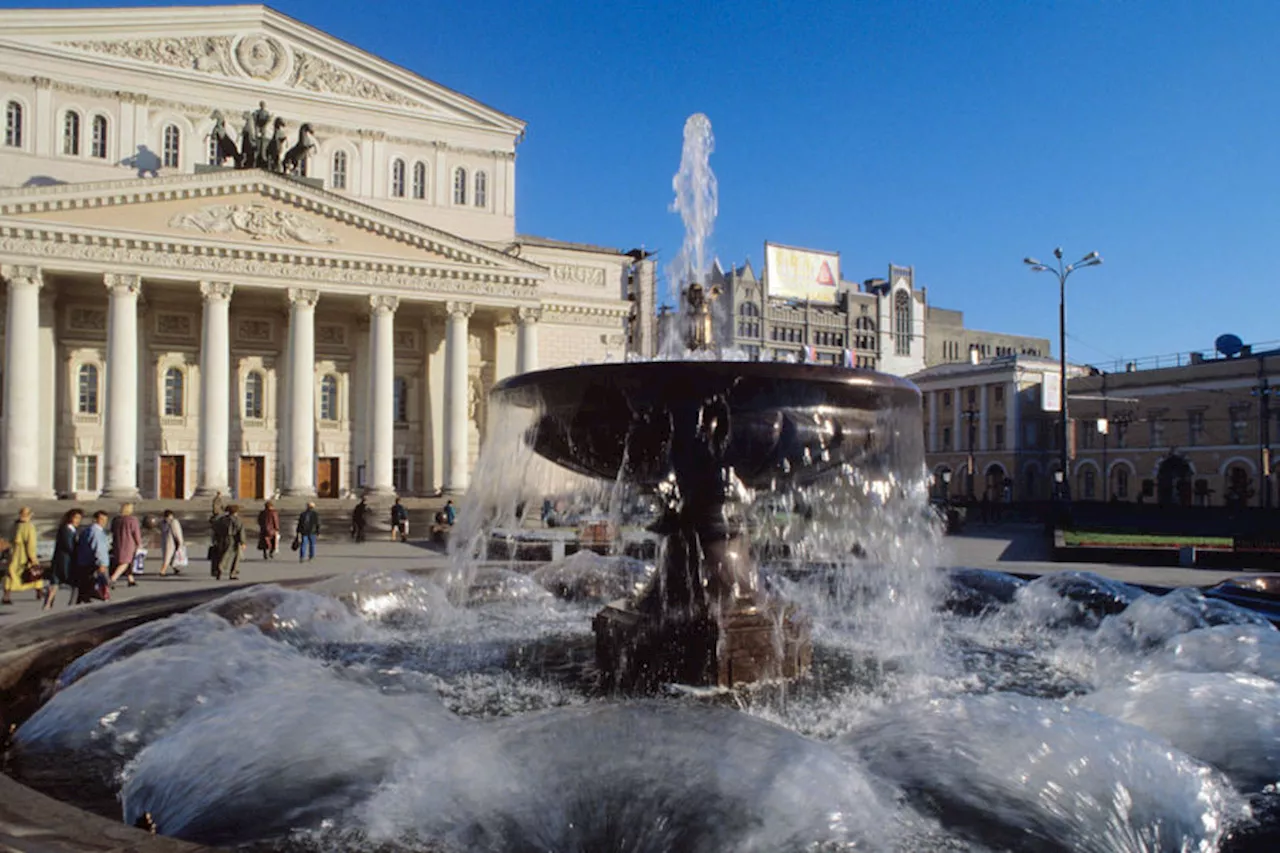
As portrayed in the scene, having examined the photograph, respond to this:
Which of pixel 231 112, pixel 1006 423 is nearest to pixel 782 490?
pixel 231 112

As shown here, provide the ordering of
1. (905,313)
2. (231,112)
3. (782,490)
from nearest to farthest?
1. (782,490)
2. (231,112)
3. (905,313)

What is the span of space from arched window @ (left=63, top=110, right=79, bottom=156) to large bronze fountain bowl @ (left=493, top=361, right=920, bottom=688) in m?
35.6

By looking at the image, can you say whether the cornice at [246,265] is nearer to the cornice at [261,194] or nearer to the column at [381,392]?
the cornice at [261,194]

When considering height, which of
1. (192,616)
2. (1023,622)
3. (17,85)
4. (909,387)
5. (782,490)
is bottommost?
(1023,622)

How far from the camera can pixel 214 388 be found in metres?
29.1

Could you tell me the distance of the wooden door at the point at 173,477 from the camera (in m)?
31.8

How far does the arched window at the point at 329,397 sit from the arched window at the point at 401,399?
94.4 inches

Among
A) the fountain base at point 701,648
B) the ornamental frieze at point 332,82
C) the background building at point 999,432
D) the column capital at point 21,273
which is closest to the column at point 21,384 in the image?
the column capital at point 21,273

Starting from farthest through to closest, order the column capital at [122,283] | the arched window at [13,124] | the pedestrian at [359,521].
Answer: the arched window at [13,124], the column capital at [122,283], the pedestrian at [359,521]

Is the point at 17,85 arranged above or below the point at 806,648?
above

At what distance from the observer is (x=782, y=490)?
5.70m

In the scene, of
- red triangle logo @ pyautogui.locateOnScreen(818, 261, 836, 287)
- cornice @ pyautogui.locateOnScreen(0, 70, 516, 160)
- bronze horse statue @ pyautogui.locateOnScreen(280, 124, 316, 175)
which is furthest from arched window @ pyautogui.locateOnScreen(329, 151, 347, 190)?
red triangle logo @ pyautogui.locateOnScreen(818, 261, 836, 287)

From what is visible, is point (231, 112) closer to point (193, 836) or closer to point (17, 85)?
point (17, 85)

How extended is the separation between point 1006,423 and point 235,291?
1903 inches
